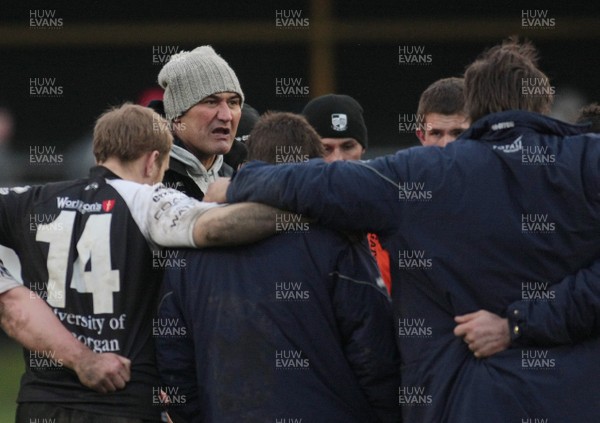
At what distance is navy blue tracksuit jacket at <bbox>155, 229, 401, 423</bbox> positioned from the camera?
3660mm

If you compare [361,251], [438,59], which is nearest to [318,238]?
[361,251]

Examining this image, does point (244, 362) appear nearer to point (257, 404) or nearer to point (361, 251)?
point (257, 404)

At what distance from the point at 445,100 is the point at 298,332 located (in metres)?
2.09

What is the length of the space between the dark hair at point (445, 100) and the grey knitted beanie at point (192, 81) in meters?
0.91

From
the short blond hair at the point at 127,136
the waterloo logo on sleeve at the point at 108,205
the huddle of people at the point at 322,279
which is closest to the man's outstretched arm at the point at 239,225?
the huddle of people at the point at 322,279

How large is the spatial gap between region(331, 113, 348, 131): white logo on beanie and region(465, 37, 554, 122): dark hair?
6.68 feet

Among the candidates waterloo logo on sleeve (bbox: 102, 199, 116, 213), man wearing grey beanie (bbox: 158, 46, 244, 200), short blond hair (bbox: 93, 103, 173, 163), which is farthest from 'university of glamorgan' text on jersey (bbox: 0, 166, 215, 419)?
man wearing grey beanie (bbox: 158, 46, 244, 200)

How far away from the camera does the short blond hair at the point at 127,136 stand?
4.00 metres

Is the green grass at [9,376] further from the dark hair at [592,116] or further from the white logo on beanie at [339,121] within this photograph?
the dark hair at [592,116]

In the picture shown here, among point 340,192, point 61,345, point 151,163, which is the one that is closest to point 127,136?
point 151,163

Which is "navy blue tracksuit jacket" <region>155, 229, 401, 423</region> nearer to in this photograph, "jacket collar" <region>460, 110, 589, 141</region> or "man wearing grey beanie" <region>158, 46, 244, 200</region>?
"jacket collar" <region>460, 110, 589, 141</region>

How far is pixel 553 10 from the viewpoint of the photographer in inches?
490

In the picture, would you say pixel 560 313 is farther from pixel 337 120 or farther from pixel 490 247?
pixel 337 120

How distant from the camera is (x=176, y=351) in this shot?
3818 mm
